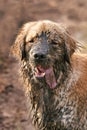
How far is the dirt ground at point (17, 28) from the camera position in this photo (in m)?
14.1

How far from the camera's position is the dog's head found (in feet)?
33.5

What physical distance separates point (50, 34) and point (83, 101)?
106 centimetres

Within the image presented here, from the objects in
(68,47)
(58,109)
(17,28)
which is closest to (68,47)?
(68,47)

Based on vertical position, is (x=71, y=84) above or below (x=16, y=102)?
above

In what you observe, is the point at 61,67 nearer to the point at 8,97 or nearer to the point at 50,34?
the point at 50,34

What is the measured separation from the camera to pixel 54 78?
10594 millimetres

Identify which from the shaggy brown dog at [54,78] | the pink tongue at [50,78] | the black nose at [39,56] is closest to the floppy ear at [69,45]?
the shaggy brown dog at [54,78]

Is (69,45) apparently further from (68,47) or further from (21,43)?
(21,43)

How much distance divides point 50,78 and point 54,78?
0.22ft

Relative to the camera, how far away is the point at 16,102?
14562 mm

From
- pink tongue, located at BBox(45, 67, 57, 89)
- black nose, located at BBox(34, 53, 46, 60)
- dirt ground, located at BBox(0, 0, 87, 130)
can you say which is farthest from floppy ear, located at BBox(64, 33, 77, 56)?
dirt ground, located at BBox(0, 0, 87, 130)

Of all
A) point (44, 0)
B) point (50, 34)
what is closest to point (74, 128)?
point (50, 34)

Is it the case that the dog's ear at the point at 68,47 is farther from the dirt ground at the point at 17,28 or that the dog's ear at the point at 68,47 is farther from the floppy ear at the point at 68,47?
the dirt ground at the point at 17,28

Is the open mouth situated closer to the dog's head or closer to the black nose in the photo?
the dog's head
